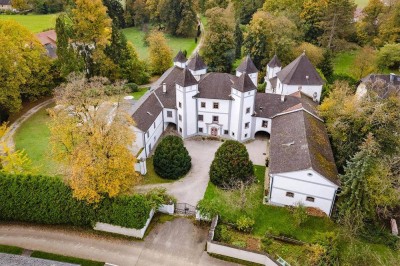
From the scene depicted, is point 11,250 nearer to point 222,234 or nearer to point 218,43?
point 222,234

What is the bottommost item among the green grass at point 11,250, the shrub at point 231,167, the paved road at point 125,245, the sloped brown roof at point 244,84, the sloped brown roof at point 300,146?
the paved road at point 125,245

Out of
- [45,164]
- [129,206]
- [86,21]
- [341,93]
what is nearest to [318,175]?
[341,93]

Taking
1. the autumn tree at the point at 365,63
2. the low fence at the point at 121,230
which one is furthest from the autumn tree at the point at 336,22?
the low fence at the point at 121,230

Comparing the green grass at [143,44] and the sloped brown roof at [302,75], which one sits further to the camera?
the green grass at [143,44]

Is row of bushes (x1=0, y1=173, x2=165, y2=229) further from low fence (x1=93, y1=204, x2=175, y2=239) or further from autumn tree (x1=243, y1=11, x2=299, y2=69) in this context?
autumn tree (x1=243, y1=11, x2=299, y2=69)

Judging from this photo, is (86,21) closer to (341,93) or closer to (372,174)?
(341,93)

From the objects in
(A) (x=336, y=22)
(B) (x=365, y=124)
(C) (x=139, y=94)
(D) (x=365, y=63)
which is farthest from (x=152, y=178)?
(A) (x=336, y=22)

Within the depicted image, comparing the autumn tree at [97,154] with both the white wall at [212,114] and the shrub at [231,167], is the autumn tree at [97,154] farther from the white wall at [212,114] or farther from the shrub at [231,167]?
the white wall at [212,114]
